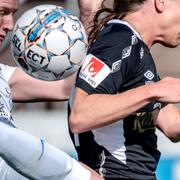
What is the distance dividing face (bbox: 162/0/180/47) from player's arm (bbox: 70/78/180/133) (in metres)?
0.45

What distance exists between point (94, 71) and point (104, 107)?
0.18 meters

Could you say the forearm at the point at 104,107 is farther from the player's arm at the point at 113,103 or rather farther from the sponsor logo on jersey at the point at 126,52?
the sponsor logo on jersey at the point at 126,52

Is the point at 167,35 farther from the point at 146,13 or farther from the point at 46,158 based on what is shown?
the point at 46,158

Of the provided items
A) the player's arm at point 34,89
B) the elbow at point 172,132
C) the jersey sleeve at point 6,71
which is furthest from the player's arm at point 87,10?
the elbow at point 172,132

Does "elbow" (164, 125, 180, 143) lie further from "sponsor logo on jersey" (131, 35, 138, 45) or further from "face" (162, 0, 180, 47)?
"sponsor logo on jersey" (131, 35, 138, 45)

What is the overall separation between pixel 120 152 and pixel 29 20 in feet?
2.43

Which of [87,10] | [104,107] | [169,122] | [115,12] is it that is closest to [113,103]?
[104,107]

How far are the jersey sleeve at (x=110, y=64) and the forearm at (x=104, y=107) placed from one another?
0.05m

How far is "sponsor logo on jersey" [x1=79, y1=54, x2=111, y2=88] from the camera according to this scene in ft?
12.8

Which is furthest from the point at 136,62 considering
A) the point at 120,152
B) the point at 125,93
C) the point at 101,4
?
the point at 101,4

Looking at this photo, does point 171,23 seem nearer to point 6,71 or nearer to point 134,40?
point 134,40

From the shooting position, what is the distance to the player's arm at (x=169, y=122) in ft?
14.9

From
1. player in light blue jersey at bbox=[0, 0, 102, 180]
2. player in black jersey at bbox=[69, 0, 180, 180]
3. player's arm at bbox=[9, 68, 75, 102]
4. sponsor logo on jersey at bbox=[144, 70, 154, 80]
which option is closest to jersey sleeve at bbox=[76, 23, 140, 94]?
player in black jersey at bbox=[69, 0, 180, 180]

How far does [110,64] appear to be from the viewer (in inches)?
153
